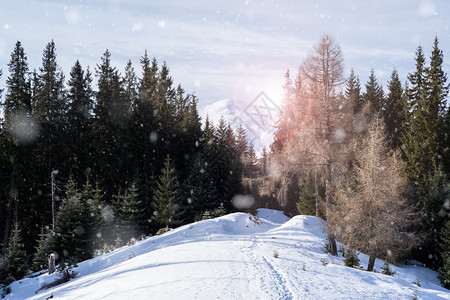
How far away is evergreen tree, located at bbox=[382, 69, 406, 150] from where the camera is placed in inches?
1441

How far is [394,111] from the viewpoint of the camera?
125ft

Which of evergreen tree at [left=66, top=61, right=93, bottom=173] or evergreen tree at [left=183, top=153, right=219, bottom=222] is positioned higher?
evergreen tree at [left=66, top=61, right=93, bottom=173]

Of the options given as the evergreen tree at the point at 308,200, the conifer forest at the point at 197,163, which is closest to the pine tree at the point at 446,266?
the conifer forest at the point at 197,163

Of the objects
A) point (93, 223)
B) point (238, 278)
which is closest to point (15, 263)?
point (93, 223)

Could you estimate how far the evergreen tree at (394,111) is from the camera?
120ft

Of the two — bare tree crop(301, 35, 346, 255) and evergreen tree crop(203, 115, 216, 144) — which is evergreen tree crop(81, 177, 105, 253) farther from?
evergreen tree crop(203, 115, 216, 144)

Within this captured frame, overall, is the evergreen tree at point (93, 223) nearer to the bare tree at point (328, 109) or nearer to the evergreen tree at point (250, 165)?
the evergreen tree at point (250, 165)

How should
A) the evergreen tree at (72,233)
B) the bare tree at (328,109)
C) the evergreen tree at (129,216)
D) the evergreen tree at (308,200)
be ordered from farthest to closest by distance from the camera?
the evergreen tree at (308,200) → the evergreen tree at (129,216) → the evergreen tree at (72,233) → the bare tree at (328,109)

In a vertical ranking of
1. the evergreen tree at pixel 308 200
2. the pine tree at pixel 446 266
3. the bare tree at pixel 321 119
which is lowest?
the pine tree at pixel 446 266

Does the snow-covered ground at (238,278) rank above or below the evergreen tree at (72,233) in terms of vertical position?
above

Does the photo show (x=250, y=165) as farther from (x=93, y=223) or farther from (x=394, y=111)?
(x=93, y=223)

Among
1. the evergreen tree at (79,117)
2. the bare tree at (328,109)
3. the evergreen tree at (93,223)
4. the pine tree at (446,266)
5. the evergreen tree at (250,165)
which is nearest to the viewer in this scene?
the bare tree at (328,109)

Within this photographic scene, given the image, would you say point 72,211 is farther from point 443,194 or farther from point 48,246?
point 443,194

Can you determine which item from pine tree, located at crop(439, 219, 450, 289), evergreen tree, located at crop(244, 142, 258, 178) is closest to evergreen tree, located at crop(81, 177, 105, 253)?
evergreen tree, located at crop(244, 142, 258, 178)
